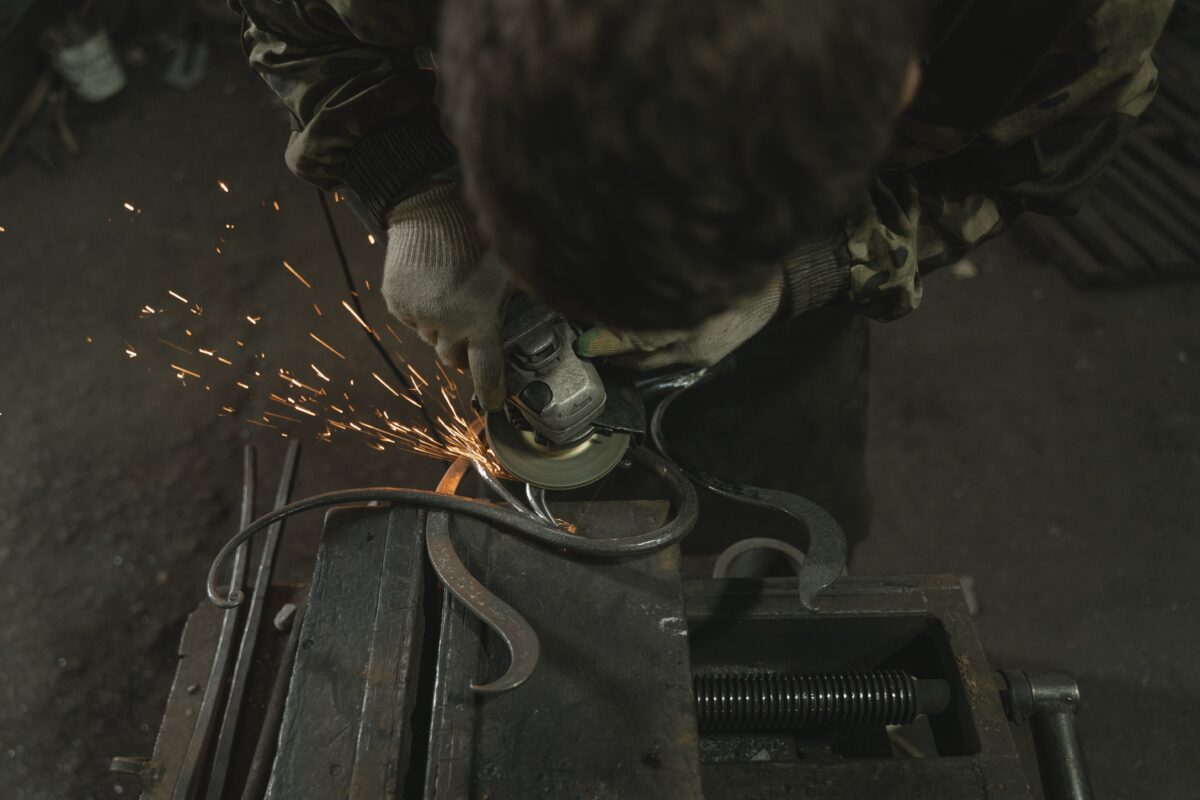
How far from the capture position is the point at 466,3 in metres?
0.75

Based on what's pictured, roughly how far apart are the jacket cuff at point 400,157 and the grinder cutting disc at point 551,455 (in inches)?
18.1

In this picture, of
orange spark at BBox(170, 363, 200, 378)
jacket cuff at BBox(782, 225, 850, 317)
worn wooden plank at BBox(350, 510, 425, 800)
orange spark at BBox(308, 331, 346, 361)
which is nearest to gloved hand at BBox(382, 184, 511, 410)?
worn wooden plank at BBox(350, 510, 425, 800)

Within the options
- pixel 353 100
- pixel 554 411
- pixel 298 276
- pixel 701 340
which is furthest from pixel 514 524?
pixel 298 276

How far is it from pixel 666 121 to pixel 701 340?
0.89m

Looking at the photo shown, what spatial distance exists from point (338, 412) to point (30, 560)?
107cm

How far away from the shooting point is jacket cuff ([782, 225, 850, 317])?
157 centimetres

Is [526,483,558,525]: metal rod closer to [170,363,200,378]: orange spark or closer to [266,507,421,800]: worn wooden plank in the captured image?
[266,507,421,800]: worn wooden plank

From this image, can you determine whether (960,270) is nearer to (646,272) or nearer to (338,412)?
(338,412)

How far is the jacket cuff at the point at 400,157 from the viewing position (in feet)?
5.03

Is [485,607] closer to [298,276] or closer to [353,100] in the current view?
[353,100]

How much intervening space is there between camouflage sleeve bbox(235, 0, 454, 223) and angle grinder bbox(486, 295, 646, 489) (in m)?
0.34

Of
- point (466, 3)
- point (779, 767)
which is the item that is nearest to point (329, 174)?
point (466, 3)

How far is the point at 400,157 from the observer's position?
153 cm

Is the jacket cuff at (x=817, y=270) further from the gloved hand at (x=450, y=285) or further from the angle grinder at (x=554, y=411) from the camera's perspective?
the gloved hand at (x=450, y=285)
